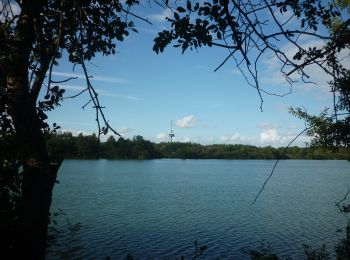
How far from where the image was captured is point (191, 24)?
2990 mm

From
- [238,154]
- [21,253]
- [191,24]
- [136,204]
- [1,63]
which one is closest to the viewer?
[1,63]

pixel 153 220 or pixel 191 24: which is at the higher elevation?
pixel 191 24

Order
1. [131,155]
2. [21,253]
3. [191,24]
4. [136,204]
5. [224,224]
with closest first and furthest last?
[21,253] → [191,24] → [224,224] → [136,204] → [131,155]

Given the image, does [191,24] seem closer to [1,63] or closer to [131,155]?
[1,63]

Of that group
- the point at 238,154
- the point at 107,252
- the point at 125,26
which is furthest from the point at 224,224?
the point at 238,154

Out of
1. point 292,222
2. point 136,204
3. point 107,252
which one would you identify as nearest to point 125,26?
point 107,252

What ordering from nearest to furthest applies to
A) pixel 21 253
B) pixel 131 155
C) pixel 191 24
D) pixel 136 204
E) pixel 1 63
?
pixel 1 63, pixel 21 253, pixel 191 24, pixel 136 204, pixel 131 155

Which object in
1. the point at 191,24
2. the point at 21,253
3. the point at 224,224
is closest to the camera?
the point at 21,253

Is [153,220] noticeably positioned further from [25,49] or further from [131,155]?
[131,155]

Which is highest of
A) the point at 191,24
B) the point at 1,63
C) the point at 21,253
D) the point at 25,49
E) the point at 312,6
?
the point at 312,6

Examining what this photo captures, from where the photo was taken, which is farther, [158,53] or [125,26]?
[125,26]

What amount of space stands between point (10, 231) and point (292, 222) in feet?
85.6

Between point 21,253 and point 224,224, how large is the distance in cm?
2371

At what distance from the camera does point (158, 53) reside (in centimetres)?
299
